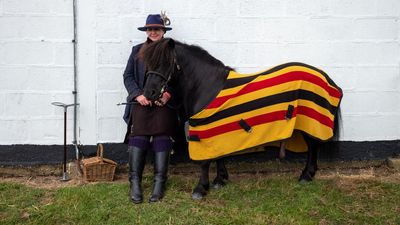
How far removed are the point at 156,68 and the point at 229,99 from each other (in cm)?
67

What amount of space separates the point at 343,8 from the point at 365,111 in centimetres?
113

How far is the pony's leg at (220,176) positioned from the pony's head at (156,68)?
103cm

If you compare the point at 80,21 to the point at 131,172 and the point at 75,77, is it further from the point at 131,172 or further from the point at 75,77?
the point at 131,172

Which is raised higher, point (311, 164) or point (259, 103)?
point (259, 103)

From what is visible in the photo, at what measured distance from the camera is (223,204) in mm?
3736

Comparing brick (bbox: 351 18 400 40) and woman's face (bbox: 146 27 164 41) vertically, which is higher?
brick (bbox: 351 18 400 40)

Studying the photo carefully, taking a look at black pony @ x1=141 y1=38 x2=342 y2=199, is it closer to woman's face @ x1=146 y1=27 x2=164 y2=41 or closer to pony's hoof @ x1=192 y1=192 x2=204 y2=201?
pony's hoof @ x1=192 y1=192 x2=204 y2=201

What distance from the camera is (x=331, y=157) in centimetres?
482

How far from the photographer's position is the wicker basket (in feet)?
13.9

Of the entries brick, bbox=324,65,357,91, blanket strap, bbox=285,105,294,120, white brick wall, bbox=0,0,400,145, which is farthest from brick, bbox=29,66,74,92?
brick, bbox=324,65,357,91

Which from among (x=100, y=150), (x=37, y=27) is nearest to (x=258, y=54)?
(x=100, y=150)

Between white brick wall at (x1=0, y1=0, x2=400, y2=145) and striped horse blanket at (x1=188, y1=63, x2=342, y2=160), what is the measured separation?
0.78 meters

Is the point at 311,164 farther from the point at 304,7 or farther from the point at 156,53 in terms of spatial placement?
the point at 156,53

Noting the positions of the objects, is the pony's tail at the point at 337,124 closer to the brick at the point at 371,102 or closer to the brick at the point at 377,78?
the brick at the point at 371,102
